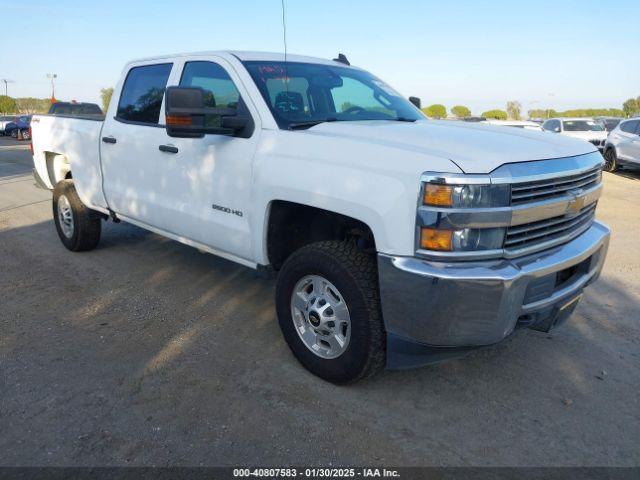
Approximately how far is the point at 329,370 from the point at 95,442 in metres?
1.31

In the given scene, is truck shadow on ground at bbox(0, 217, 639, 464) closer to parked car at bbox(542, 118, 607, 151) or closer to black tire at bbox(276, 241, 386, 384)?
black tire at bbox(276, 241, 386, 384)

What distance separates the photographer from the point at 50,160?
6223 mm

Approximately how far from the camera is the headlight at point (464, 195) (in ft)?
8.21

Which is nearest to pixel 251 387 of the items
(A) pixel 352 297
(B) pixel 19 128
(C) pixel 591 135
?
(A) pixel 352 297

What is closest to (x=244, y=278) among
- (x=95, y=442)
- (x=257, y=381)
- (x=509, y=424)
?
(x=257, y=381)

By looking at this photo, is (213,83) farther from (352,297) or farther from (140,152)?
(352,297)

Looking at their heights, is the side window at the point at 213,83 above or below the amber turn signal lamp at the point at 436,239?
above

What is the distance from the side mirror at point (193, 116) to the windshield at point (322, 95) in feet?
0.86

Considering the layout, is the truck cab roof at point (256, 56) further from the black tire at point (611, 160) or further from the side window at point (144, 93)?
the black tire at point (611, 160)

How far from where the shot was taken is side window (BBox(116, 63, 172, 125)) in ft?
14.5

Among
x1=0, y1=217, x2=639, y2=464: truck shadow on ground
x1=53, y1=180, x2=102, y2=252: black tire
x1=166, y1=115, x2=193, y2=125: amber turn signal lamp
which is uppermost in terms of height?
x1=166, y1=115, x2=193, y2=125: amber turn signal lamp

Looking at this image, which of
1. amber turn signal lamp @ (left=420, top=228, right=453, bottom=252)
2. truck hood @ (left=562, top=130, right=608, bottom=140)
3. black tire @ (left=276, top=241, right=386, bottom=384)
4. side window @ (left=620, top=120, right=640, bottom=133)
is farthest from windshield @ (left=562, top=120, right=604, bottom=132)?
amber turn signal lamp @ (left=420, top=228, right=453, bottom=252)

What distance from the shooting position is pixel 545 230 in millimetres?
2885

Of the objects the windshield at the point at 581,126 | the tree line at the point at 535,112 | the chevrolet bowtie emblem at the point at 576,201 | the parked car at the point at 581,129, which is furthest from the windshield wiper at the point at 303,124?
the tree line at the point at 535,112
